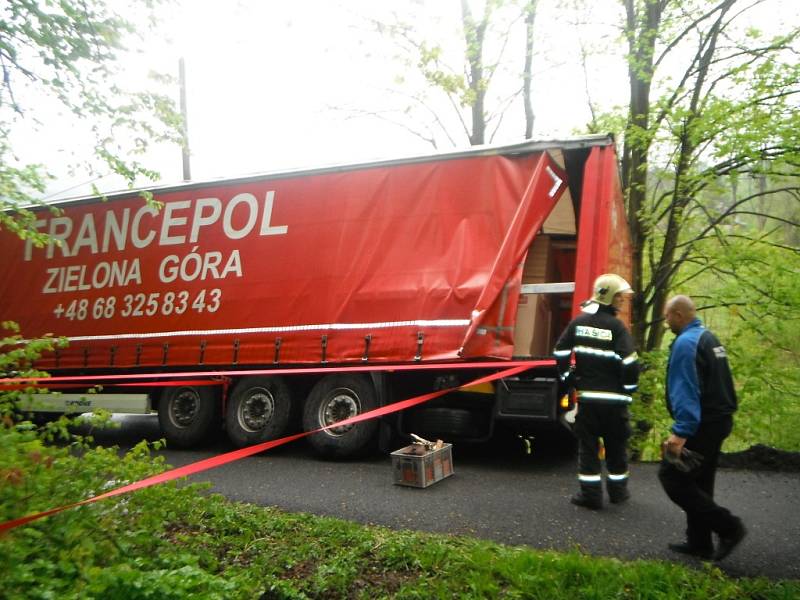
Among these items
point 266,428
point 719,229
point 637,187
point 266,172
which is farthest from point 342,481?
point 719,229

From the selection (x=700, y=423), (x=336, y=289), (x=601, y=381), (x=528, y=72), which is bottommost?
(x=700, y=423)

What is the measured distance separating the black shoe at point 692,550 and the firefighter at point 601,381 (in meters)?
0.93

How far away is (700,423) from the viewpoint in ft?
13.2

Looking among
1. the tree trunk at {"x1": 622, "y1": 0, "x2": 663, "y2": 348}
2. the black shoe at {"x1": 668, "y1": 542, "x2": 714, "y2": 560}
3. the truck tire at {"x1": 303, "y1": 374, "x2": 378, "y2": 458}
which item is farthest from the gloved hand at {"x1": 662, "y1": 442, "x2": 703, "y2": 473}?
the tree trunk at {"x1": 622, "y1": 0, "x2": 663, "y2": 348}

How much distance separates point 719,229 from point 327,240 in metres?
7.15

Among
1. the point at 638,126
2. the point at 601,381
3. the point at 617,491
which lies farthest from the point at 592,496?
the point at 638,126

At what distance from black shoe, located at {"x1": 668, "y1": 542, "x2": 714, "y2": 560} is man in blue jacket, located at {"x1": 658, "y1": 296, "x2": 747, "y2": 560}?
0.01 m

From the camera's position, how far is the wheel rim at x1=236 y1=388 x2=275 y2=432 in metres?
7.83

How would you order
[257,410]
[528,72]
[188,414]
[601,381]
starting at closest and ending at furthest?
[601,381] → [257,410] → [188,414] → [528,72]

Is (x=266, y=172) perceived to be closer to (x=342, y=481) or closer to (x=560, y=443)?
(x=342, y=481)

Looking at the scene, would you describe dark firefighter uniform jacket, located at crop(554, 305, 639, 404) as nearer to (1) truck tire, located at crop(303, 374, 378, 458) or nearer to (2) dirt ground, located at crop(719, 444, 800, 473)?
(2) dirt ground, located at crop(719, 444, 800, 473)

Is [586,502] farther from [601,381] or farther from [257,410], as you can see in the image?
[257,410]

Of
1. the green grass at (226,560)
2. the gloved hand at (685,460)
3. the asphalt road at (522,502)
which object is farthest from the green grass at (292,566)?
the gloved hand at (685,460)

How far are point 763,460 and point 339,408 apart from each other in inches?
176
